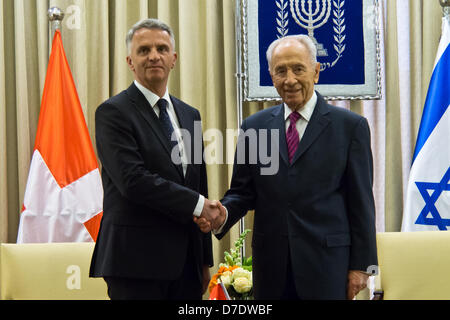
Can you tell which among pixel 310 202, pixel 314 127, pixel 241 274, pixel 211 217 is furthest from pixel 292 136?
pixel 241 274

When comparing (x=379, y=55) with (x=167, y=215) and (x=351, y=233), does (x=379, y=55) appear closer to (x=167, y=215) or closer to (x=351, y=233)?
(x=351, y=233)

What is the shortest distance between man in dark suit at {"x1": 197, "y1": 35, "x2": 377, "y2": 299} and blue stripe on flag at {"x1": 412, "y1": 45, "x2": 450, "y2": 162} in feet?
5.64

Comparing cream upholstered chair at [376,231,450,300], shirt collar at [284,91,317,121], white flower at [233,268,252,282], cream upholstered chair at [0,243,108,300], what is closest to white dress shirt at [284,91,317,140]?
shirt collar at [284,91,317,121]

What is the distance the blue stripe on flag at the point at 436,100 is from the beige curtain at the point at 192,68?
248 mm

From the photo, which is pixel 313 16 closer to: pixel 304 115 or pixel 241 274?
pixel 304 115

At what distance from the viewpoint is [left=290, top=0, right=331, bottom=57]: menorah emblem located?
13.7 feet

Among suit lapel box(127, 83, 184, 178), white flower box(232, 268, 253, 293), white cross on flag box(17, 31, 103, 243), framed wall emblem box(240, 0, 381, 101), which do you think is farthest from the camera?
framed wall emblem box(240, 0, 381, 101)

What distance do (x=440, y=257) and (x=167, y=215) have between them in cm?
185

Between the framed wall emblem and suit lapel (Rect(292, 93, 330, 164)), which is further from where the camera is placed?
the framed wall emblem

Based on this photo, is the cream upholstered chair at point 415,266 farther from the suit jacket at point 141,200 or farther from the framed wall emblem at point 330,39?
the suit jacket at point 141,200

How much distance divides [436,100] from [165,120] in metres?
2.30

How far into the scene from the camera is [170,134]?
2471 millimetres

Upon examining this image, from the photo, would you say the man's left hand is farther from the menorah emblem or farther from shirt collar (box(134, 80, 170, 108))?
the menorah emblem
